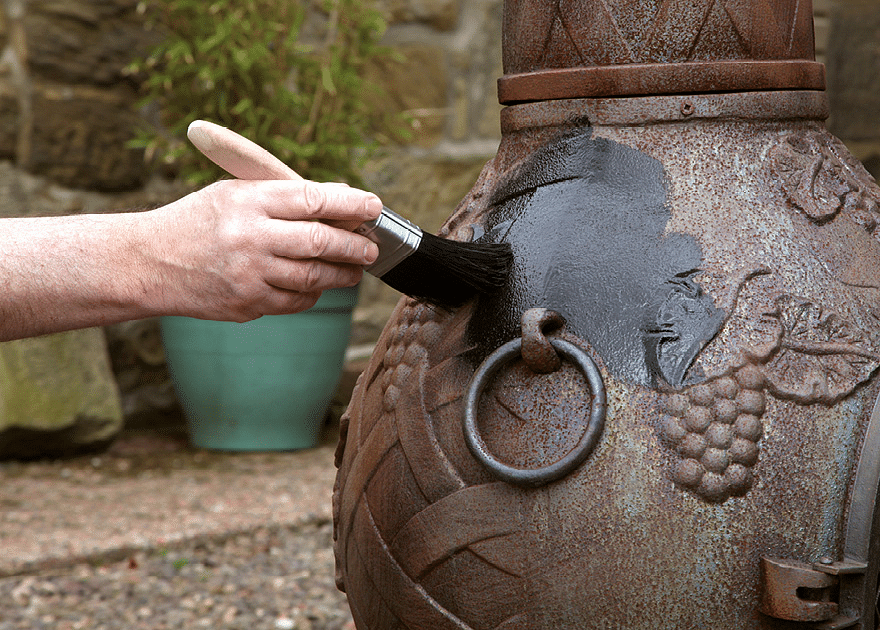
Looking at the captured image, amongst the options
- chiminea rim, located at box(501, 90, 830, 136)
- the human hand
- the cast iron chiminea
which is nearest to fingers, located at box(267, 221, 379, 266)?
the human hand

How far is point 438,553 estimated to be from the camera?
119 centimetres

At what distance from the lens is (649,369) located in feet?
3.69

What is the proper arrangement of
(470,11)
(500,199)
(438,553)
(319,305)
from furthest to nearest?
1. (470,11)
2. (319,305)
3. (500,199)
4. (438,553)

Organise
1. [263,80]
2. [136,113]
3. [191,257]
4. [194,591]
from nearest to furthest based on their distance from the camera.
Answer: [191,257], [194,591], [263,80], [136,113]

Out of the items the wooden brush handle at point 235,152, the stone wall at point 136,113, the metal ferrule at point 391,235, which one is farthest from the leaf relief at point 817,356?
the stone wall at point 136,113

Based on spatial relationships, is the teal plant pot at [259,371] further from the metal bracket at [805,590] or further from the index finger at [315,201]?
the metal bracket at [805,590]

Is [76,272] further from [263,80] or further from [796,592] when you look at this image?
[263,80]

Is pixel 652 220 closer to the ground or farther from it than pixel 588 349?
farther from it

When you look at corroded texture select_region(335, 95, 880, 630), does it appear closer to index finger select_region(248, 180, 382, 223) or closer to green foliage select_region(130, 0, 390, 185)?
index finger select_region(248, 180, 382, 223)

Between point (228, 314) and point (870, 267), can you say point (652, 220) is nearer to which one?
point (870, 267)

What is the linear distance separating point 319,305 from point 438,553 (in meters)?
2.25

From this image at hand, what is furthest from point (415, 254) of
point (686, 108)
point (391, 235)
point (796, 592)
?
point (796, 592)

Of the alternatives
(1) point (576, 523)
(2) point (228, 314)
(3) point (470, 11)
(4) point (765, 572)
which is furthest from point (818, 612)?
(3) point (470, 11)

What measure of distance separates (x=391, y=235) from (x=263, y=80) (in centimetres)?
245
